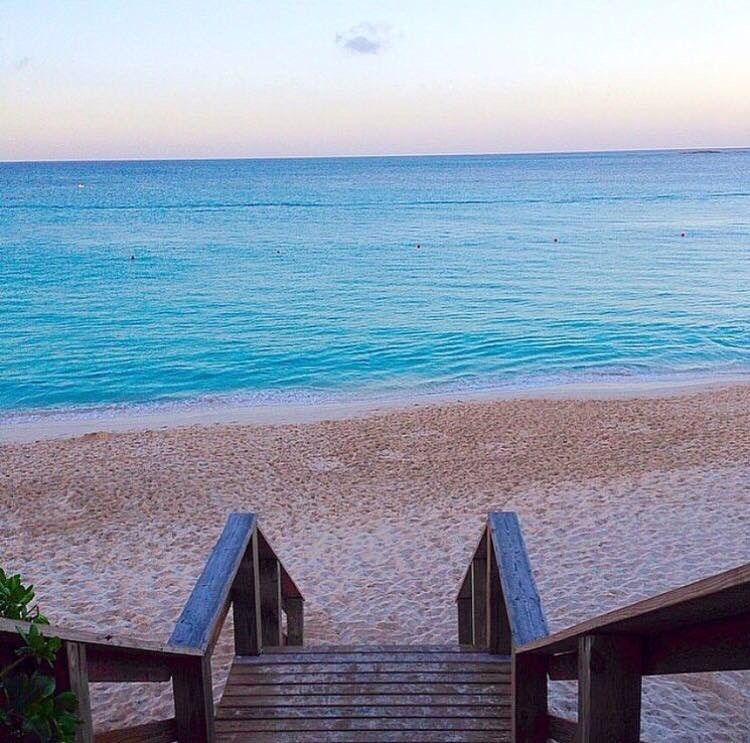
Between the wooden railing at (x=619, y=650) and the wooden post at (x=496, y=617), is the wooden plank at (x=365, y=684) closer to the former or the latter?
the wooden post at (x=496, y=617)

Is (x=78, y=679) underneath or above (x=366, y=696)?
above

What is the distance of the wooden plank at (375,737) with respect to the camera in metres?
3.55

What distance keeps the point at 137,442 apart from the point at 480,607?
1067 cm

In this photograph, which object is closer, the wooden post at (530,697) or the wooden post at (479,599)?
the wooden post at (530,697)

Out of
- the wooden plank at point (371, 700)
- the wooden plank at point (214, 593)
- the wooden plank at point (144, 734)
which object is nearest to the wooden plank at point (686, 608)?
the wooden plank at point (144, 734)

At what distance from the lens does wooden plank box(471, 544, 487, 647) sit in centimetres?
502

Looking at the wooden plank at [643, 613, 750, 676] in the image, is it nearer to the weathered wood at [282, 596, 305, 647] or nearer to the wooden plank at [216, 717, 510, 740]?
the wooden plank at [216, 717, 510, 740]

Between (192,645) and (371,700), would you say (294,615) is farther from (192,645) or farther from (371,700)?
(192,645)

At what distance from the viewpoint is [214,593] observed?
3389mm

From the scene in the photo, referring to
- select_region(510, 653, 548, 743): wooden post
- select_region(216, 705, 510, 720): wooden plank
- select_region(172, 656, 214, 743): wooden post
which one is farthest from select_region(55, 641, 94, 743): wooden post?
Answer: select_region(216, 705, 510, 720): wooden plank

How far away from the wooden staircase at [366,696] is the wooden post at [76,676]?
167 centimetres

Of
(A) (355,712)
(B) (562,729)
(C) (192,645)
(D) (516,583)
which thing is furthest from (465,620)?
(C) (192,645)

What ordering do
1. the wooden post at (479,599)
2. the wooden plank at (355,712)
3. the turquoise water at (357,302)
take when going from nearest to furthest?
the wooden plank at (355,712), the wooden post at (479,599), the turquoise water at (357,302)

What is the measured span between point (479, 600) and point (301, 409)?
13737mm
